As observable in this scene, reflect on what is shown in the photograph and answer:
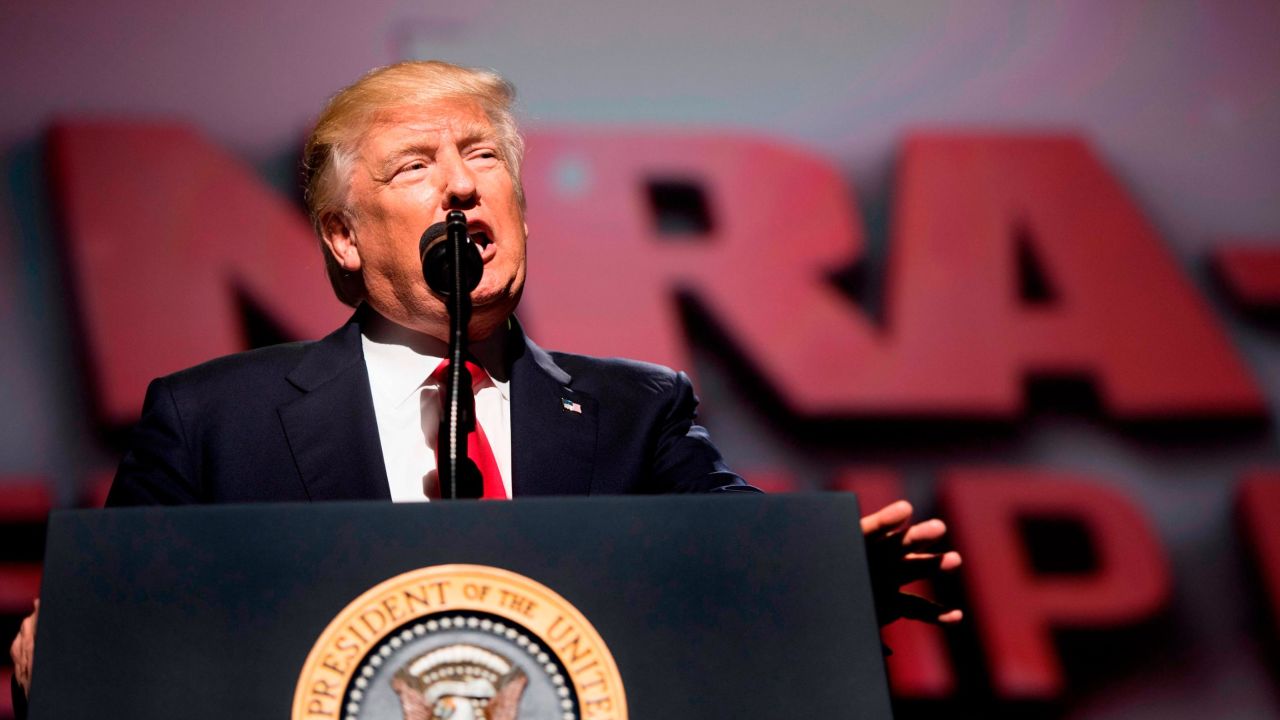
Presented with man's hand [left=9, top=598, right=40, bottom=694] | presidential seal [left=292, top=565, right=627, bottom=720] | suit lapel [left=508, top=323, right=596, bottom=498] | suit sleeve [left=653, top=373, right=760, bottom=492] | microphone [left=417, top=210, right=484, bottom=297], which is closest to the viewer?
presidential seal [left=292, top=565, right=627, bottom=720]

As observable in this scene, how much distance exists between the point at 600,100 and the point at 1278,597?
242 centimetres

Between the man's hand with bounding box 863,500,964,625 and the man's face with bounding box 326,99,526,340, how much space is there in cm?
54

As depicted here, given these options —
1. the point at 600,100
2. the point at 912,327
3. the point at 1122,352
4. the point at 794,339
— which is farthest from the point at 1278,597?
the point at 600,100

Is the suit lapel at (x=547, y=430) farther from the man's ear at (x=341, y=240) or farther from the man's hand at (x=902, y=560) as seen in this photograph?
the man's hand at (x=902, y=560)

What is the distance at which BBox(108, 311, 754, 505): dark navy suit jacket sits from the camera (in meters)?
1.21

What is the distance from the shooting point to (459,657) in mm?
782

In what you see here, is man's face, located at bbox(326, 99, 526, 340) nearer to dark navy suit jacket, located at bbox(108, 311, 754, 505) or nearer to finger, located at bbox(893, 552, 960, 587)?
dark navy suit jacket, located at bbox(108, 311, 754, 505)

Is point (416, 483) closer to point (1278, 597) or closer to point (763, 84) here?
point (763, 84)

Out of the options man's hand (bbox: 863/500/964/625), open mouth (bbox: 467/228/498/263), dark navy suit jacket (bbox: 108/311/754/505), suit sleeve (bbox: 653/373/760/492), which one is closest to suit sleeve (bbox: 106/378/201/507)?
dark navy suit jacket (bbox: 108/311/754/505)

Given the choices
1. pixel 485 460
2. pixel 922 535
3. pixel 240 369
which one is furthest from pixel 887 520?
pixel 240 369

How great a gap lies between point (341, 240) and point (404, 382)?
241mm

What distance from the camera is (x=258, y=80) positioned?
363cm

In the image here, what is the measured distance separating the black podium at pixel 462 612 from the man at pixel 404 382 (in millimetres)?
355

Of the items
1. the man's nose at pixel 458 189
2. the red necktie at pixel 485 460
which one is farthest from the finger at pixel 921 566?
the man's nose at pixel 458 189
